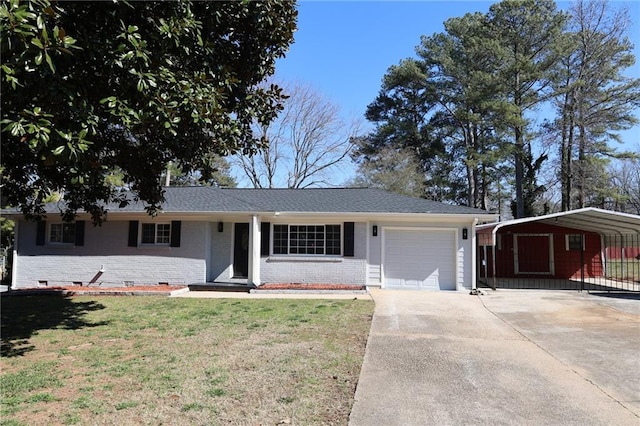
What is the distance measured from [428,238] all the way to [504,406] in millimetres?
10288

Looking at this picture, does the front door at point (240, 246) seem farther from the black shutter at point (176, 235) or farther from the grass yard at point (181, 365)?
the grass yard at point (181, 365)

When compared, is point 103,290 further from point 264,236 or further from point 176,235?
point 264,236

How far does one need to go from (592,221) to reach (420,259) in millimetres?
6701

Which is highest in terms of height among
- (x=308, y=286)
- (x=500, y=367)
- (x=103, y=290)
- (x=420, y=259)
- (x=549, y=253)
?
(x=549, y=253)

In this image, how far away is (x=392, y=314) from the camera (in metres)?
9.51

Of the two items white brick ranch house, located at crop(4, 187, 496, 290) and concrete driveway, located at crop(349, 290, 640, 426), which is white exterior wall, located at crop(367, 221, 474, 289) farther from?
concrete driveway, located at crop(349, 290, 640, 426)

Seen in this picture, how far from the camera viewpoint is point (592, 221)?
1547 centimetres

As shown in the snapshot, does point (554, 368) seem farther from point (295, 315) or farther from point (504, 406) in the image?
point (295, 315)

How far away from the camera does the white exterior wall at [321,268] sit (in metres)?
14.2

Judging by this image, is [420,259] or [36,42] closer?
[36,42]

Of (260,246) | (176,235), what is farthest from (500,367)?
(176,235)

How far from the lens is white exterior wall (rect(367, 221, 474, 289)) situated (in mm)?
14016

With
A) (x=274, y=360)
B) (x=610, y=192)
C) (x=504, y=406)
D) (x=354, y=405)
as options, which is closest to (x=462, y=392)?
(x=504, y=406)

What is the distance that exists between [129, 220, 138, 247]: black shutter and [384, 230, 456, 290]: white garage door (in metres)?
8.52
